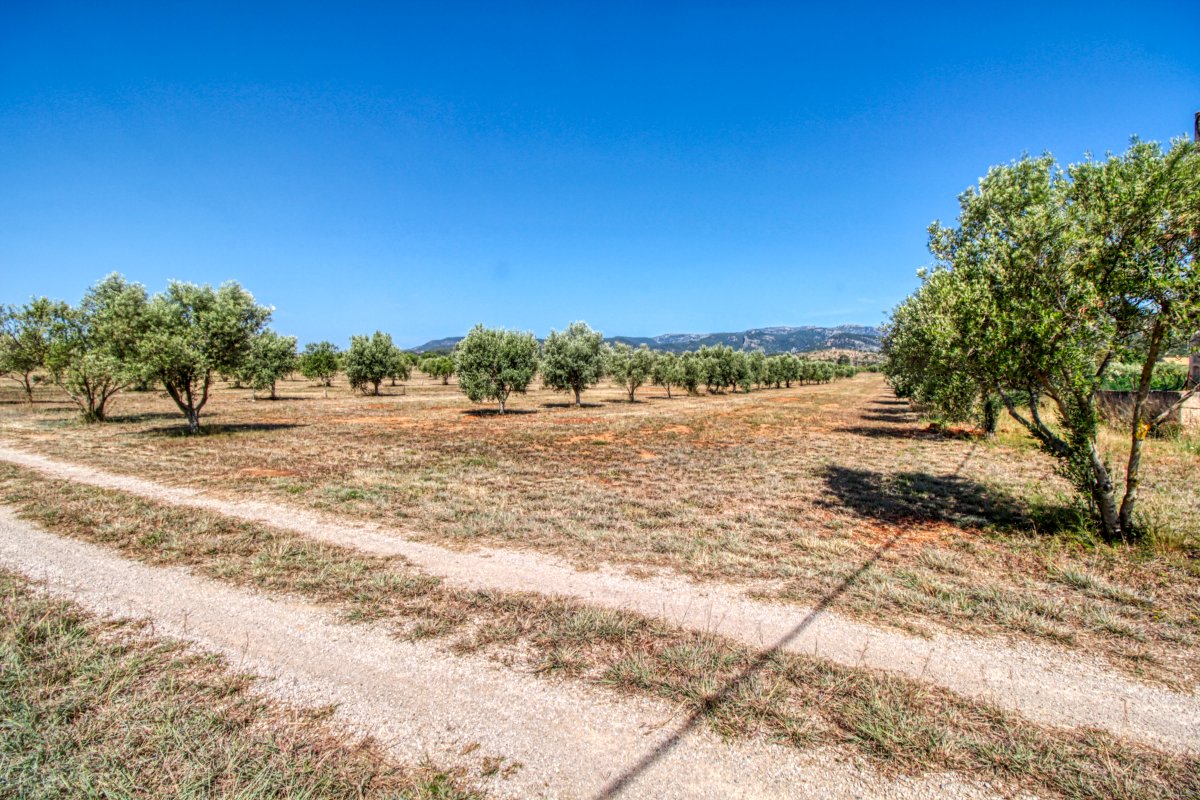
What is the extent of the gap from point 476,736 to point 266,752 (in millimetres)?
1900

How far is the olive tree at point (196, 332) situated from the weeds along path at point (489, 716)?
23.8 meters

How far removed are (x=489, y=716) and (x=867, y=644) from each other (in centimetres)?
482

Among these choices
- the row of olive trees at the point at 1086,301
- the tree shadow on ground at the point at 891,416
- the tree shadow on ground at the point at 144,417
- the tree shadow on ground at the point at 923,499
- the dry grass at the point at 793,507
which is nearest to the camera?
the dry grass at the point at 793,507

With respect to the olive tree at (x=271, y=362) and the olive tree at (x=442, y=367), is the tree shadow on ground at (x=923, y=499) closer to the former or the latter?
the olive tree at (x=271, y=362)

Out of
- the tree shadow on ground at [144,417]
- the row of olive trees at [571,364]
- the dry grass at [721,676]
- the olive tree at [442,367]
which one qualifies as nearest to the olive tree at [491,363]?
the row of olive trees at [571,364]

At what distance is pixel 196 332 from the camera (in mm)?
26016

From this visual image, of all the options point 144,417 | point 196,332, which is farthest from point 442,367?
point 196,332

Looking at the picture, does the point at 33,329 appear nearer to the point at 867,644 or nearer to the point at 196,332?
Answer: the point at 196,332

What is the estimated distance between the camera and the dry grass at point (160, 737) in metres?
4.04

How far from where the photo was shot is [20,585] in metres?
7.84

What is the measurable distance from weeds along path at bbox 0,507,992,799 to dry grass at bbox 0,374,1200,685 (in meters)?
3.55

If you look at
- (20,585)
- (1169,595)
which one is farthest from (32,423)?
(1169,595)

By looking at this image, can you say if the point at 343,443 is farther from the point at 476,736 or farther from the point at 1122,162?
the point at 1122,162

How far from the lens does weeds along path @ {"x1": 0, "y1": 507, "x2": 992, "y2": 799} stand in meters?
4.10
